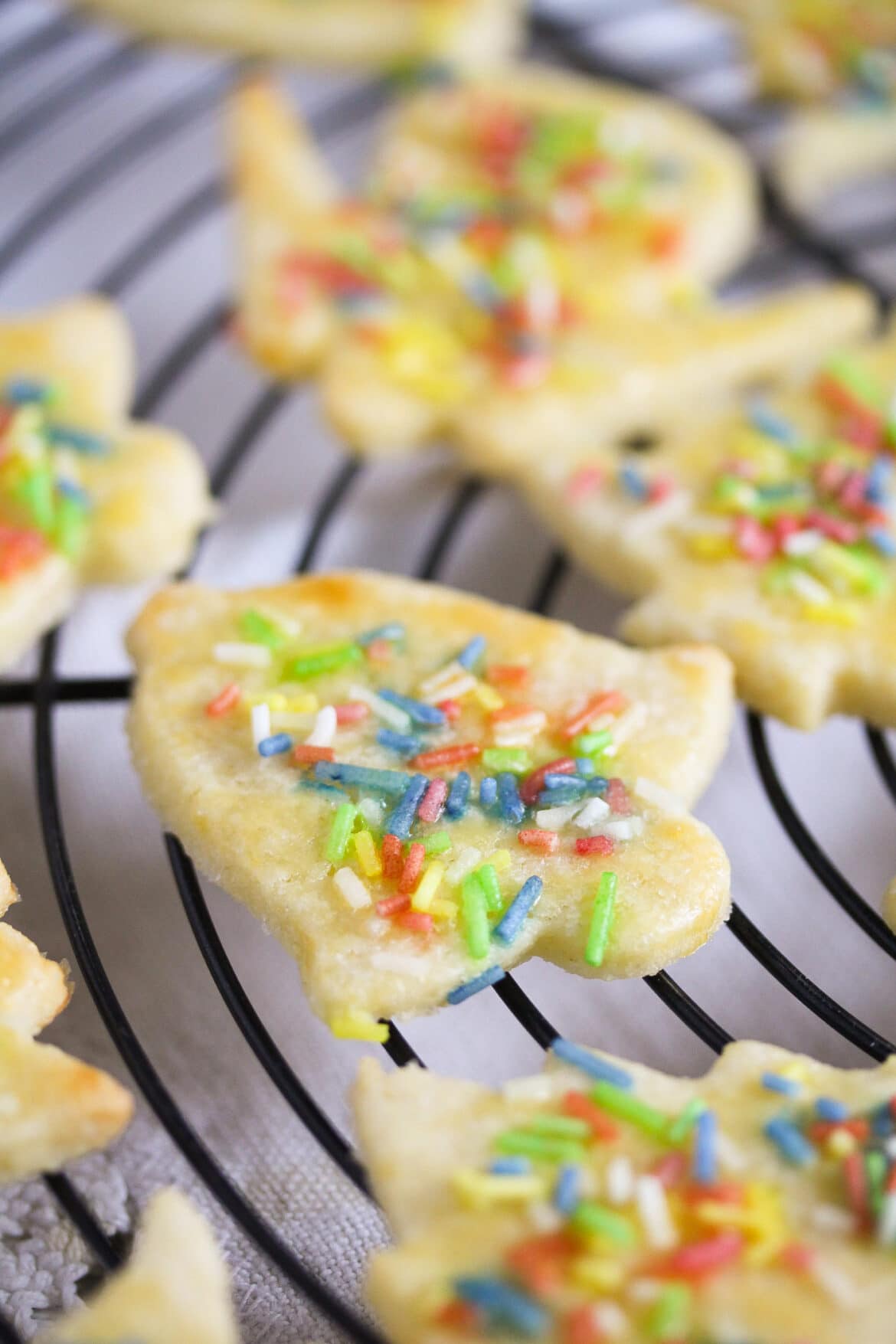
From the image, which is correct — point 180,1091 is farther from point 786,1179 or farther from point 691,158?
point 691,158

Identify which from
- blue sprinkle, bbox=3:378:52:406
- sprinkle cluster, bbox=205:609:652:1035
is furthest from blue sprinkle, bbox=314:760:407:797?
blue sprinkle, bbox=3:378:52:406

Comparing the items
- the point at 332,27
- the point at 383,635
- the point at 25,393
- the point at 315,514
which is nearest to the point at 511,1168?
the point at 383,635

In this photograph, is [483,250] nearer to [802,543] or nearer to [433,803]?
[802,543]

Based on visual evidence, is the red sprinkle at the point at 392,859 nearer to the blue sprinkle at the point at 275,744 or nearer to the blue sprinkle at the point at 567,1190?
the blue sprinkle at the point at 275,744

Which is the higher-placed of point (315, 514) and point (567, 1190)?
point (315, 514)

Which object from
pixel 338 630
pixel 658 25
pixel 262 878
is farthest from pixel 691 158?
pixel 262 878
